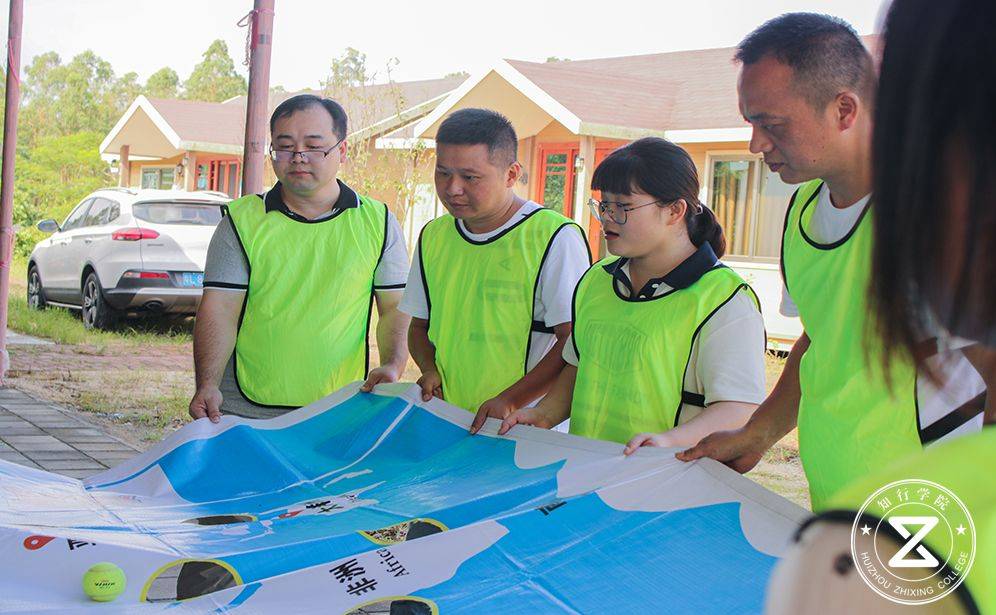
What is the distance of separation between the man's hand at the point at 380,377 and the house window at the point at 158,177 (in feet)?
111

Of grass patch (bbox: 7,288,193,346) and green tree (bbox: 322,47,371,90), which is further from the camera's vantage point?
green tree (bbox: 322,47,371,90)

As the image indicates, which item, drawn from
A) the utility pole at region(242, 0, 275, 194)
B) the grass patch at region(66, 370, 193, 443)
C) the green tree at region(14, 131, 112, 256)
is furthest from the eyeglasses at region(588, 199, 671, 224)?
the green tree at region(14, 131, 112, 256)

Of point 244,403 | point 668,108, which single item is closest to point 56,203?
point 668,108

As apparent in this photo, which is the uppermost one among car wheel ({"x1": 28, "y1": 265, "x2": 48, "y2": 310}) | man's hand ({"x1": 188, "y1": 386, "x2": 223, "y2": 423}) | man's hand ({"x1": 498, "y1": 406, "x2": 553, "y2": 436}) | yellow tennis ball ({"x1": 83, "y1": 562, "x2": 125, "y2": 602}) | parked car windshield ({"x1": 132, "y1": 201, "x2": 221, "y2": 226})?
parked car windshield ({"x1": 132, "y1": 201, "x2": 221, "y2": 226})

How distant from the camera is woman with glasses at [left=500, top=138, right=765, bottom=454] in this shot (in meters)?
3.11

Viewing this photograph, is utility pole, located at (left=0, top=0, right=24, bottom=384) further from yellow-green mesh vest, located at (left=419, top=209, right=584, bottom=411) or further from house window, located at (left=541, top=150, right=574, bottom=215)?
house window, located at (left=541, top=150, right=574, bottom=215)

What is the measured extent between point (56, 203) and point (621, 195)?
38577mm

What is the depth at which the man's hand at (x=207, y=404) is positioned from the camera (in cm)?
412

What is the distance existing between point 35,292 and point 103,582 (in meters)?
15.3

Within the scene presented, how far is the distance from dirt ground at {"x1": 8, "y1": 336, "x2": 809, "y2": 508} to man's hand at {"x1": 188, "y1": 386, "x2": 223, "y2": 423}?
4048mm

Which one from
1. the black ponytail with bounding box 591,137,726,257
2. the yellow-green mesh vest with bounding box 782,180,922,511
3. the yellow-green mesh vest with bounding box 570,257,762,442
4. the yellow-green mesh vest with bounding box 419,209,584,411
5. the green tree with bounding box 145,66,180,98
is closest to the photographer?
the yellow-green mesh vest with bounding box 782,180,922,511

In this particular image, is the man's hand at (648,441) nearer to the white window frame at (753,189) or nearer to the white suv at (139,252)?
the white suv at (139,252)

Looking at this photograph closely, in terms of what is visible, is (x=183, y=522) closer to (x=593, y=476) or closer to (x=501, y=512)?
(x=501, y=512)

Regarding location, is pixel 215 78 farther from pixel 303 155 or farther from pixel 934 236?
pixel 934 236
